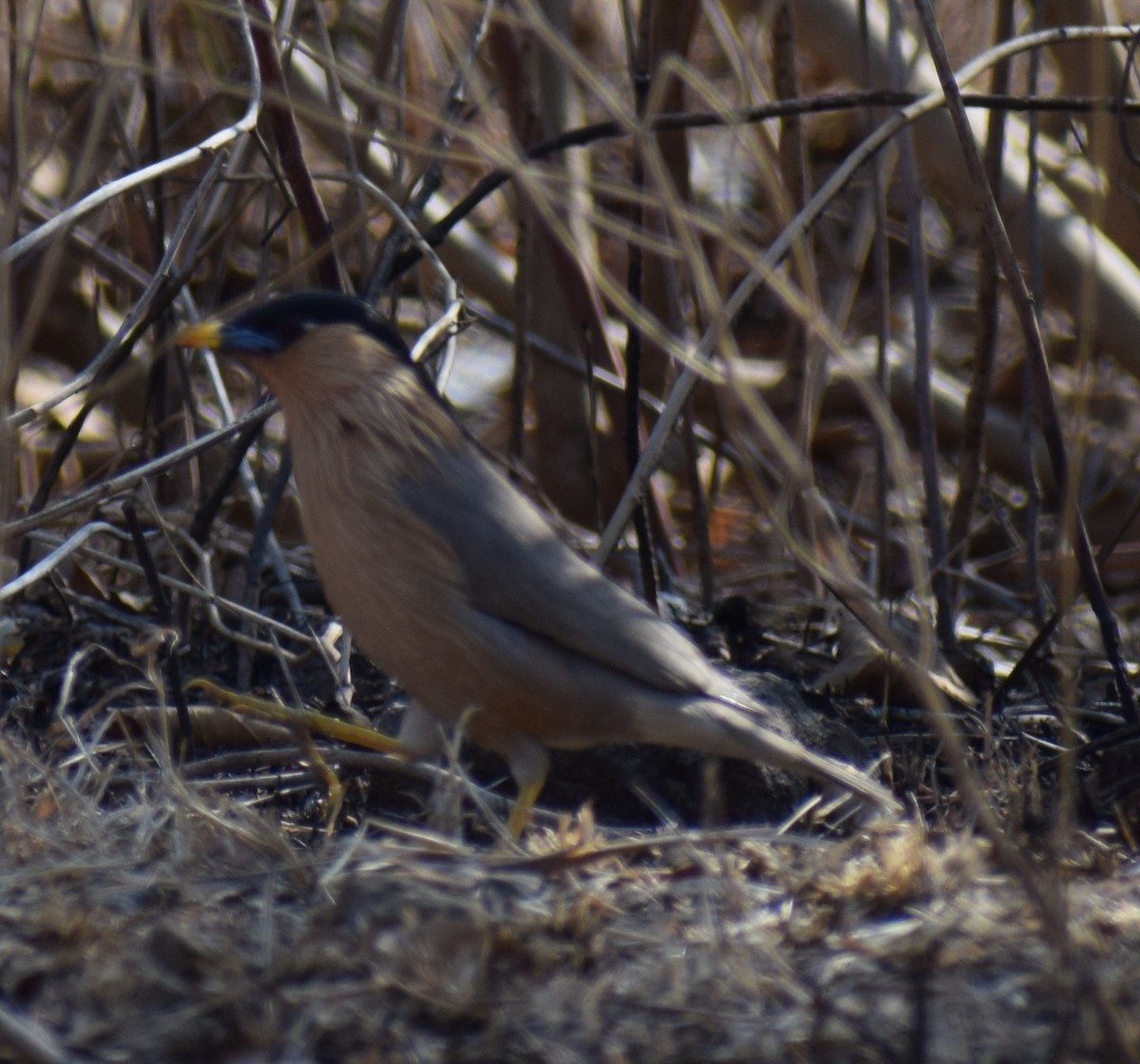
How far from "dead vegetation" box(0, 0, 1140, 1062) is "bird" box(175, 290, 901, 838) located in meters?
0.21

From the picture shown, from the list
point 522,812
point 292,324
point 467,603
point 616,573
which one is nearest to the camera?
point 522,812

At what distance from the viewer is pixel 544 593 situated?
368 centimetres

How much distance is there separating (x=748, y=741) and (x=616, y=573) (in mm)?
2340

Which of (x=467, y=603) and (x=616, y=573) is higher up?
(x=467, y=603)

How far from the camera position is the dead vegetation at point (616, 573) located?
8.23 feet

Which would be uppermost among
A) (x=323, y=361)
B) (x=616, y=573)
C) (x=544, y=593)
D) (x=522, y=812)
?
(x=323, y=361)

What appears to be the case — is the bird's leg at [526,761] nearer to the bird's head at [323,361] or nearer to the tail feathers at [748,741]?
the tail feathers at [748,741]

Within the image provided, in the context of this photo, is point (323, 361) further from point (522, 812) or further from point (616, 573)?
point (616, 573)

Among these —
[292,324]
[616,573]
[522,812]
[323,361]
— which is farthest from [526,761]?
[616,573]

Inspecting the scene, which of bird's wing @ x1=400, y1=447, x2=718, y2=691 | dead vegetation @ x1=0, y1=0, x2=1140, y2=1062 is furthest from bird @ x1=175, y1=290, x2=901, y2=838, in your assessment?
dead vegetation @ x1=0, y1=0, x2=1140, y2=1062

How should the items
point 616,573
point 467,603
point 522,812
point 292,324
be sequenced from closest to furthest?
point 522,812, point 467,603, point 292,324, point 616,573

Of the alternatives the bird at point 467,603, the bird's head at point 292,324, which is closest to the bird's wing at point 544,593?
the bird at point 467,603

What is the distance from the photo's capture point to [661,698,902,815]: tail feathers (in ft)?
11.7

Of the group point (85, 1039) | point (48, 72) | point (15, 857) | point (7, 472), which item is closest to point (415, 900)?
point (85, 1039)
